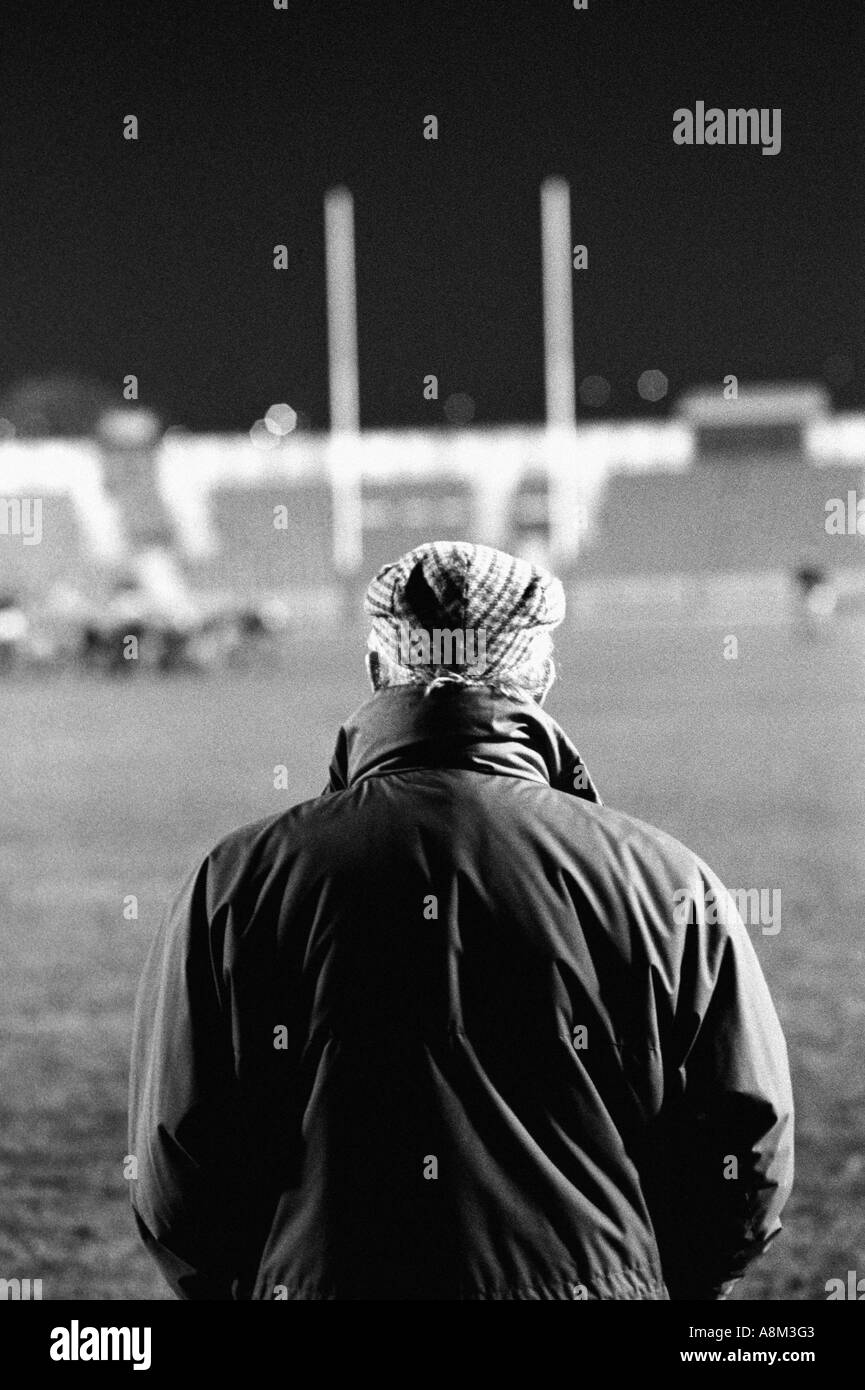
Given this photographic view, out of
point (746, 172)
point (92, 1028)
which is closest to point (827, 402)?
point (746, 172)

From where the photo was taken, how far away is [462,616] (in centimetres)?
169

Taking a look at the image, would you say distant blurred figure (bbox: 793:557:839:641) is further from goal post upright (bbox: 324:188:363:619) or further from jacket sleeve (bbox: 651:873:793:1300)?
jacket sleeve (bbox: 651:873:793:1300)

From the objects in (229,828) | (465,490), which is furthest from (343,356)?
(229,828)

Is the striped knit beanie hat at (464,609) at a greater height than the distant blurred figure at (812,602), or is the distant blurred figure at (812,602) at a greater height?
the striped knit beanie hat at (464,609)

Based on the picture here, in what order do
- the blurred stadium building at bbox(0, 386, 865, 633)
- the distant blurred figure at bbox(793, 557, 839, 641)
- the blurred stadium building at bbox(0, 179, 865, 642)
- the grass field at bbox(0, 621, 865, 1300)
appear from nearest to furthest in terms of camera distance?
1. the grass field at bbox(0, 621, 865, 1300)
2. the distant blurred figure at bbox(793, 557, 839, 641)
3. the blurred stadium building at bbox(0, 179, 865, 642)
4. the blurred stadium building at bbox(0, 386, 865, 633)

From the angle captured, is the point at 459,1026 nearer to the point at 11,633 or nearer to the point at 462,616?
the point at 462,616

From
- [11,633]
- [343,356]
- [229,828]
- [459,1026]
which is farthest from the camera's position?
[343,356]

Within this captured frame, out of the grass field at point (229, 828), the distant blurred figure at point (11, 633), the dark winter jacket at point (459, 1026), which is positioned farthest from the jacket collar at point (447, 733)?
the distant blurred figure at point (11, 633)

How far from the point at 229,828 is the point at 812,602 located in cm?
1835

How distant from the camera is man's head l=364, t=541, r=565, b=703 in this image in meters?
1.68

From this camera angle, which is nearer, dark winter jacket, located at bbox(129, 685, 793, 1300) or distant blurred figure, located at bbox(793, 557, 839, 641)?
dark winter jacket, located at bbox(129, 685, 793, 1300)

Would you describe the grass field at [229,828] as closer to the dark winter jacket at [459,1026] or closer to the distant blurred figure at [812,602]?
the dark winter jacket at [459,1026]

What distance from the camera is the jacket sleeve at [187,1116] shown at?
1670 millimetres

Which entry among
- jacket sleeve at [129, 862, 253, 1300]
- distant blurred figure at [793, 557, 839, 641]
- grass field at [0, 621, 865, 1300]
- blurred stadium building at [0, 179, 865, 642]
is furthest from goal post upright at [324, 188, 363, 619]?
jacket sleeve at [129, 862, 253, 1300]
